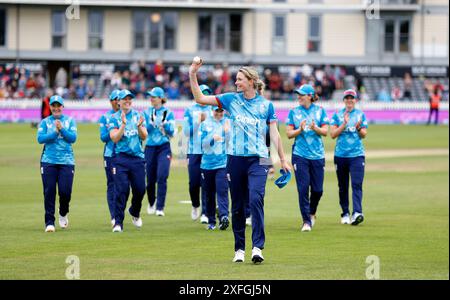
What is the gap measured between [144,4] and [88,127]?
19896 mm

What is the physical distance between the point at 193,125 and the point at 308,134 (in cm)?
224

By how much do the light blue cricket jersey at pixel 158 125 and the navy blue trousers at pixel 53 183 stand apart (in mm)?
3164

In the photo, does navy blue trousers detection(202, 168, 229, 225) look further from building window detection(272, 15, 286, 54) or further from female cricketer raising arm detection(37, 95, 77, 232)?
building window detection(272, 15, 286, 54)

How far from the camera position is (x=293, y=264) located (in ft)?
45.9

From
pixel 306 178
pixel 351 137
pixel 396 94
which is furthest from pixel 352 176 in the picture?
pixel 396 94

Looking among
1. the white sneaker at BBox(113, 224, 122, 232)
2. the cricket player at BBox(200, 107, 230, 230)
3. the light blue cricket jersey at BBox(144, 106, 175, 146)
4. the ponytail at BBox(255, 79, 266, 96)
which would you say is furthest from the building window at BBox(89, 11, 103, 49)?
the ponytail at BBox(255, 79, 266, 96)

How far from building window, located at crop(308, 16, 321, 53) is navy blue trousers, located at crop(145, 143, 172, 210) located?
51.5 metres

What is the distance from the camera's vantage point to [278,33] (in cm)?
7156

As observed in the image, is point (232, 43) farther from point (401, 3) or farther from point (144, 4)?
point (401, 3)

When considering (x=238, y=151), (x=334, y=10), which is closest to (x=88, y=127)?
(x=334, y=10)

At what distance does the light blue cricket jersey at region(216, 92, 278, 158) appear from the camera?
45.3ft

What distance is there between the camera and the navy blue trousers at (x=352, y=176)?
762 inches

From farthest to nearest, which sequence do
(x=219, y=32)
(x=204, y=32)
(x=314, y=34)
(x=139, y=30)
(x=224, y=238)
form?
(x=219, y=32)
(x=204, y=32)
(x=314, y=34)
(x=139, y=30)
(x=224, y=238)

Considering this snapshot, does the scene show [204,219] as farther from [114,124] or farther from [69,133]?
[69,133]
